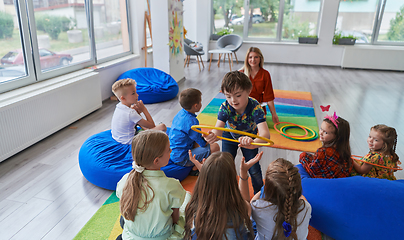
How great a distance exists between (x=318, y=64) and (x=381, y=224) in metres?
A: 8.01

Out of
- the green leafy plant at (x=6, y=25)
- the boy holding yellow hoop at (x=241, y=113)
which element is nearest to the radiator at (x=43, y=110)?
the green leafy plant at (x=6, y=25)

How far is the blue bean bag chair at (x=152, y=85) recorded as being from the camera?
16.4ft

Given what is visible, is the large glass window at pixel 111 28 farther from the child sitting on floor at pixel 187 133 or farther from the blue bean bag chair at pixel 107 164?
the child sitting on floor at pixel 187 133

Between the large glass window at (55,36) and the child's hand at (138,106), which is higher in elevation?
the large glass window at (55,36)

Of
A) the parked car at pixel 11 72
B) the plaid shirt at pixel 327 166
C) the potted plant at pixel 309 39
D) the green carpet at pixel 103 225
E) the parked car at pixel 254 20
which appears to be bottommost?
the green carpet at pixel 103 225

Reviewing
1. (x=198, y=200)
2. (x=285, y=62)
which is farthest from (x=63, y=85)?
(x=285, y=62)

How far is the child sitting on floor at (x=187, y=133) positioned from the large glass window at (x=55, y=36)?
225cm

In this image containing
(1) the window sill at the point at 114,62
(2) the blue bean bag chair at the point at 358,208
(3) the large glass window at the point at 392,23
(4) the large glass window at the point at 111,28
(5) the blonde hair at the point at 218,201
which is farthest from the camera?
(3) the large glass window at the point at 392,23

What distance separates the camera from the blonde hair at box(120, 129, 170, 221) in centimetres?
148

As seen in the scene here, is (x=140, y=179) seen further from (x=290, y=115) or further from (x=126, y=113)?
(x=290, y=115)

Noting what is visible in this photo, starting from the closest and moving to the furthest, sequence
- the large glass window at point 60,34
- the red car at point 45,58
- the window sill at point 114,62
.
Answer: the red car at point 45,58
the large glass window at point 60,34
the window sill at point 114,62

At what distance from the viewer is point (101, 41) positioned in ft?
17.9

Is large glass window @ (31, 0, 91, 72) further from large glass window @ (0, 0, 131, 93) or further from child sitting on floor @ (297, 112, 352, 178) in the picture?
child sitting on floor @ (297, 112, 352, 178)

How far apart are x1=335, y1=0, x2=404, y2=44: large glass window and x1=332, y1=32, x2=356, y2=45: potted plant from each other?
273 mm
